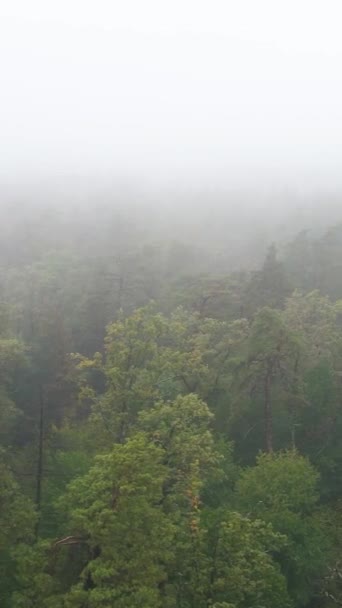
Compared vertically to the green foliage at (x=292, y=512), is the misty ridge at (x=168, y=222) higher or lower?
higher

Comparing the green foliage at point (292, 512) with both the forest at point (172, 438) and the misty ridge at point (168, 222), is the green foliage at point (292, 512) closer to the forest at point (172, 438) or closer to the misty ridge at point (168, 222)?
the forest at point (172, 438)

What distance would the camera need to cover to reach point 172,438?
2584 centimetres

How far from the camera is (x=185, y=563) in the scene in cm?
2078

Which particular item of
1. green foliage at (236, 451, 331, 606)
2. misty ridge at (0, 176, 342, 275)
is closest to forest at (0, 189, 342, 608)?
green foliage at (236, 451, 331, 606)

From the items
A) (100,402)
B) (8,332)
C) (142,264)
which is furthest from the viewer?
(142,264)

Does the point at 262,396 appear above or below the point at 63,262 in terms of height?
below

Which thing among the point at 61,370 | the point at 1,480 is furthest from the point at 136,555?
the point at 61,370

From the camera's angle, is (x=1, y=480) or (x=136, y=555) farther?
(x=1, y=480)

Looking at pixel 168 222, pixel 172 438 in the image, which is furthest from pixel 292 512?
pixel 168 222

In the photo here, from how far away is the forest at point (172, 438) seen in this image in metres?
20.0

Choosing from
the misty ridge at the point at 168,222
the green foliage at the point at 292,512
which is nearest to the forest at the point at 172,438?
the green foliage at the point at 292,512

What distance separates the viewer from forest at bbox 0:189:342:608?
20.0m

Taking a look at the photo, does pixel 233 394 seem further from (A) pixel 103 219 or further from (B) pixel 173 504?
(A) pixel 103 219

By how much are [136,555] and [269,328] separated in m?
16.5
